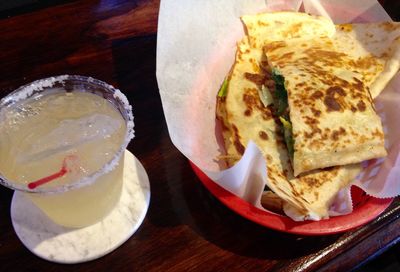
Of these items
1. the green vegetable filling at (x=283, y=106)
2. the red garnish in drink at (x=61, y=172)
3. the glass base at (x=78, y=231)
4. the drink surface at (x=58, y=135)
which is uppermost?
the drink surface at (x=58, y=135)

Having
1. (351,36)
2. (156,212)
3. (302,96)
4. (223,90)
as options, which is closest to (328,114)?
(302,96)

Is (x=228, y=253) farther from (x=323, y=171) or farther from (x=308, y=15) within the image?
(x=308, y=15)

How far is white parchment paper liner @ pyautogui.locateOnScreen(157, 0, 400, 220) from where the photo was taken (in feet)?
3.28

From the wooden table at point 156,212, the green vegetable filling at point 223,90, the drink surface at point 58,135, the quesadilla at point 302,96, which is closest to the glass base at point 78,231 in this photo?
the wooden table at point 156,212

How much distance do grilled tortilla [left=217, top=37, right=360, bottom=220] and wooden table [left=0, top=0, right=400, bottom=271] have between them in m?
0.10

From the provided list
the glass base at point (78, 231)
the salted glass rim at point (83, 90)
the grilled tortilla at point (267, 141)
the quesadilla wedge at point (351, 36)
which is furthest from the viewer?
the quesadilla wedge at point (351, 36)

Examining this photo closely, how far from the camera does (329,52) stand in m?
1.41

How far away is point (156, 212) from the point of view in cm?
101

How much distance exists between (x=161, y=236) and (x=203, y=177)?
17 cm

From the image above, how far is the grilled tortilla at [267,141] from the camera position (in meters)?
1.07

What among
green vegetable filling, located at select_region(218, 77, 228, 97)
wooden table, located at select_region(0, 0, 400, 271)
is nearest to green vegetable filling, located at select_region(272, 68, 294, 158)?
green vegetable filling, located at select_region(218, 77, 228, 97)

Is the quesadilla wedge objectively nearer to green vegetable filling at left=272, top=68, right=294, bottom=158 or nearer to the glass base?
green vegetable filling at left=272, top=68, right=294, bottom=158

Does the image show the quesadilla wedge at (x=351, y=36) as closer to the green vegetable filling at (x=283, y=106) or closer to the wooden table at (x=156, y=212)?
the green vegetable filling at (x=283, y=106)

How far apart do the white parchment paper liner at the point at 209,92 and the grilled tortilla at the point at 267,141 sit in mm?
37
